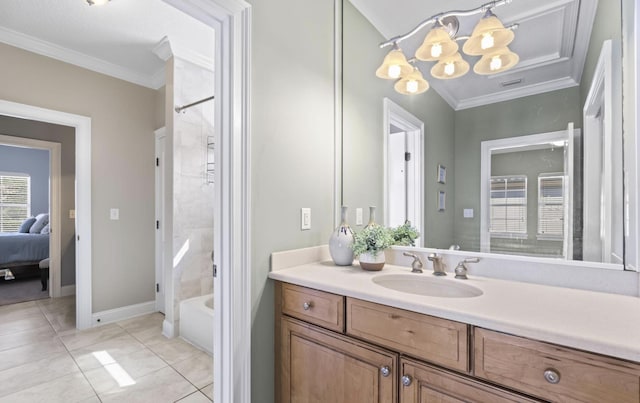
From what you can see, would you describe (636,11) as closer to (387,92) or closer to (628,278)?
(628,278)

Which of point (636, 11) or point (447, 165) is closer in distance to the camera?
point (636, 11)

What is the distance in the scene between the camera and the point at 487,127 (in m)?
1.41

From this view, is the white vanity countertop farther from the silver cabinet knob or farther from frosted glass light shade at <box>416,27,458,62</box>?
frosted glass light shade at <box>416,27,458,62</box>

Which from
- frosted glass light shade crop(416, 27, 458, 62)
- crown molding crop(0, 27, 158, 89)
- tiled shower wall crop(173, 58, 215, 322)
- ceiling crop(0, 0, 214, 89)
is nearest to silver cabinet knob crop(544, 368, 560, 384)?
frosted glass light shade crop(416, 27, 458, 62)

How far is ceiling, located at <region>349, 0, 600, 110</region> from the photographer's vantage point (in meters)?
1.19

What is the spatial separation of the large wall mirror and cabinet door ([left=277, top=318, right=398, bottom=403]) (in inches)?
27.5

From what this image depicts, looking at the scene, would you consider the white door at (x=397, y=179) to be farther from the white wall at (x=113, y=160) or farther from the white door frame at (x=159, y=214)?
the white wall at (x=113, y=160)

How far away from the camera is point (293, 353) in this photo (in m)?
1.34

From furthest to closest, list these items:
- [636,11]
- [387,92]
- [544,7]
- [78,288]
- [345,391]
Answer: [78,288]
[387,92]
[544,7]
[345,391]
[636,11]

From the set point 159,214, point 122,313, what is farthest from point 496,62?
point 122,313

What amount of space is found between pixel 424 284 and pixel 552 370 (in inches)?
25.3

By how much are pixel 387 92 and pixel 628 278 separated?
4.50 feet

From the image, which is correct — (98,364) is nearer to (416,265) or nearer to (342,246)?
(342,246)

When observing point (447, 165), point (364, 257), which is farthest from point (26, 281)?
point (447, 165)
